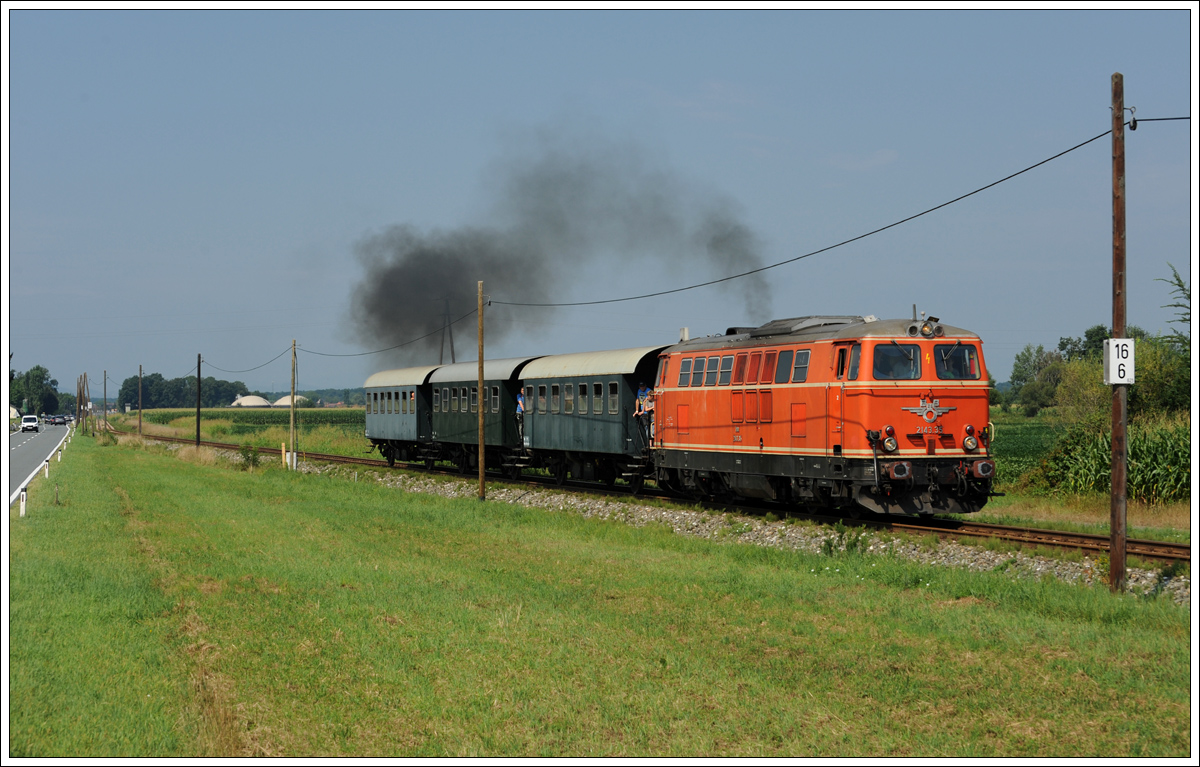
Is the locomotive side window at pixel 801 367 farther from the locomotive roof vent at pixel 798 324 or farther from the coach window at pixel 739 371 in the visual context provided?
the coach window at pixel 739 371

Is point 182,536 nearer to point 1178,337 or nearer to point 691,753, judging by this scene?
point 691,753

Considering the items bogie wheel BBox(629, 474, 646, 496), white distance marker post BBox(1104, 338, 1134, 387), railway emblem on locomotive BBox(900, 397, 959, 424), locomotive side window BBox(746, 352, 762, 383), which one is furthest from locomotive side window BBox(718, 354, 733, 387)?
white distance marker post BBox(1104, 338, 1134, 387)

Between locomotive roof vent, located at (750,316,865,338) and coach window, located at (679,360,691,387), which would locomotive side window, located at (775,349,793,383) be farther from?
coach window, located at (679,360,691,387)

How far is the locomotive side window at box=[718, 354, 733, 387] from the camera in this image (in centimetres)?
2216

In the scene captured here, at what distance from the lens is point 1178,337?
28.2 meters

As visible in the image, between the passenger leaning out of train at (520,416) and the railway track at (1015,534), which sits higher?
the passenger leaning out of train at (520,416)

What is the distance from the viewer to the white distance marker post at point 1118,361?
13461 millimetres

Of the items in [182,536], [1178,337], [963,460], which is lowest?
[182,536]

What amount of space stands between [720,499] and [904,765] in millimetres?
17455

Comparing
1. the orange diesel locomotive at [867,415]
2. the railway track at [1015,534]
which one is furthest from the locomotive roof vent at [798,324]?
the railway track at [1015,534]

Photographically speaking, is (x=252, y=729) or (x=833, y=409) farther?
(x=833, y=409)

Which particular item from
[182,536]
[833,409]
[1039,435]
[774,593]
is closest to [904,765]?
[774,593]

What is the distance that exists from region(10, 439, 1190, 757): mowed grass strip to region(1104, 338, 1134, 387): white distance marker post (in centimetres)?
285

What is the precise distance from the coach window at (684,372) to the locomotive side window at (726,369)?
154cm
